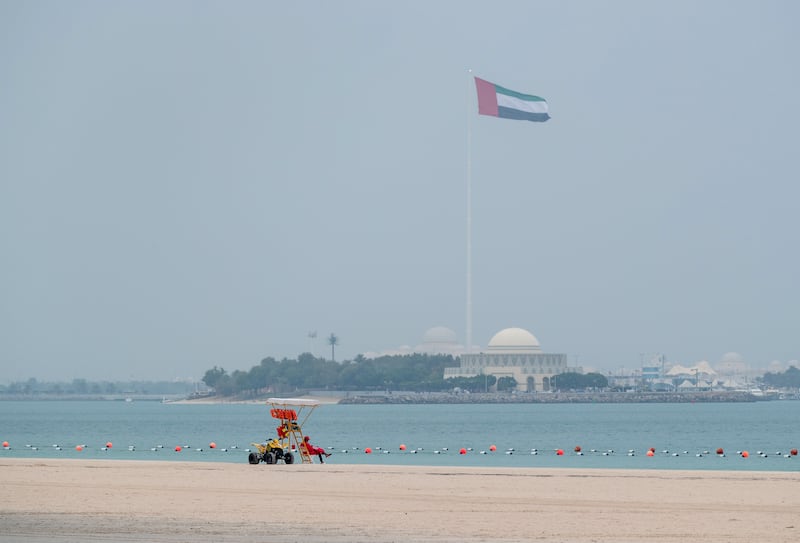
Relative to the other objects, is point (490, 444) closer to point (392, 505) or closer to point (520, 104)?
point (520, 104)

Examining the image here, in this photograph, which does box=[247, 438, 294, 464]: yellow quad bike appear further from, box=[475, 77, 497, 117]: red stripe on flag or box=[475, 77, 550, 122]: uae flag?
box=[475, 77, 497, 117]: red stripe on flag

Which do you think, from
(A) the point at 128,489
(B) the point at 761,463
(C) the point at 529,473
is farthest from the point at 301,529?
(B) the point at 761,463

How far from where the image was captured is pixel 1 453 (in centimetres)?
6856

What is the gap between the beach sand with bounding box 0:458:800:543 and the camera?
27172 millimetres

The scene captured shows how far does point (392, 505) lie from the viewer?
33250 millimetres

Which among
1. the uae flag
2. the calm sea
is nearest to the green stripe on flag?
the uae flag

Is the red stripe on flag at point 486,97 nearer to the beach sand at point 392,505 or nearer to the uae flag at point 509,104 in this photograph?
the uae flag at point 509,104

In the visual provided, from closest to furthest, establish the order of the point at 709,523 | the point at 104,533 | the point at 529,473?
the point at 104,533 → the point at 709,523 → the point at 529,473

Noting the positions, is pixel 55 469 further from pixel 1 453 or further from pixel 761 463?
pixel 761 463

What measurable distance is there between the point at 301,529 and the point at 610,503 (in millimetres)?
9052

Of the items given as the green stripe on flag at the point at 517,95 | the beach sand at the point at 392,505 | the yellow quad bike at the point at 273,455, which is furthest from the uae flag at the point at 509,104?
the beach sand at the point at 392,505

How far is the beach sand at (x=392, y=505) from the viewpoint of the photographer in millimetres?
27172

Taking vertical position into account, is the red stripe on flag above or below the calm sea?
above

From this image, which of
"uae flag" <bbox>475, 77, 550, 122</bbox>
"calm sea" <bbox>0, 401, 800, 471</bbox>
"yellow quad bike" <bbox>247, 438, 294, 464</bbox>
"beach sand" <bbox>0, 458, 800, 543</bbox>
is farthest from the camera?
"uae flag" <bbox>475, 77, 550, 122</bbox>
